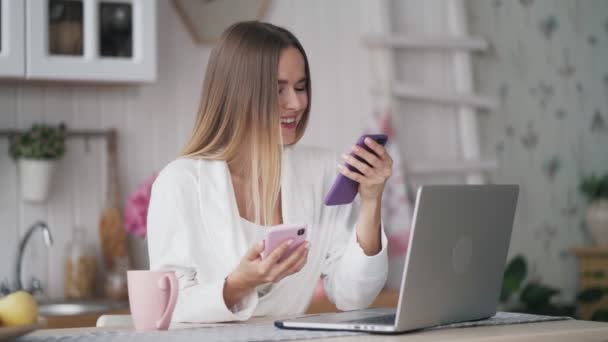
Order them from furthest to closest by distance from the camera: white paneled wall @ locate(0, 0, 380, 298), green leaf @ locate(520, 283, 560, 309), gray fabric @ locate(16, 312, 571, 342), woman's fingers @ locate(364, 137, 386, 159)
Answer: green leaf @ locate(520, 283, 560, 309) < white paneled wall @ locate(0, 0, 380, 298) < woman's fingers @ locate(364, 137, 386, 159) < gray fabric @ locate(16, 312, 571, 342)

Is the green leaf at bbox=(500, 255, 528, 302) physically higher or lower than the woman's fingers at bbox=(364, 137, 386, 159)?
lower

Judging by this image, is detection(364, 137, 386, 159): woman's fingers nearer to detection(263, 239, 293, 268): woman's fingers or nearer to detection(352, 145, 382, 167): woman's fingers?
detection(352, 145, 382, 167): woman's fingers

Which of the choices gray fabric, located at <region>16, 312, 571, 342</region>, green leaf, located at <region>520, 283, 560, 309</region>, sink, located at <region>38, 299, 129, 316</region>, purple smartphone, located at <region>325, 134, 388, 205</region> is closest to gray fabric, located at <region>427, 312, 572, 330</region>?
gray fabric, located at <region>16, 312, 571, 342</region>

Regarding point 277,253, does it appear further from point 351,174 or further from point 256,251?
point 351,174

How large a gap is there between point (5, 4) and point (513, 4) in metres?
2.25

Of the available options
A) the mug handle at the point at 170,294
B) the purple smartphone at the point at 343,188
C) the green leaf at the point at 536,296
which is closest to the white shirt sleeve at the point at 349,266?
the purple smartphone at the point at 343,188

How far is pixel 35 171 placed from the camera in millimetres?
2859

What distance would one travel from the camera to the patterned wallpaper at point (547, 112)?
3896 mm

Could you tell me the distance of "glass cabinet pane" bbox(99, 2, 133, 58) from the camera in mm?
2830

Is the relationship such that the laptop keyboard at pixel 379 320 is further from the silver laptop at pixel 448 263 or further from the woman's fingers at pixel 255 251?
the woman's fingers at pixel 255 251

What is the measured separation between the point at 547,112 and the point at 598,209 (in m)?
0.50

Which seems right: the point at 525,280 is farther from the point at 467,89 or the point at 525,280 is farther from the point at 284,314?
the point at 284,314

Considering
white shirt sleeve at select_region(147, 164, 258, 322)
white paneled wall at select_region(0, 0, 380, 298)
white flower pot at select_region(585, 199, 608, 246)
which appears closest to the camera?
white shirt sleeve at select_region(147, 164, 258, 322)

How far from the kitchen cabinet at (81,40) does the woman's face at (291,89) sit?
1014 millimetres
